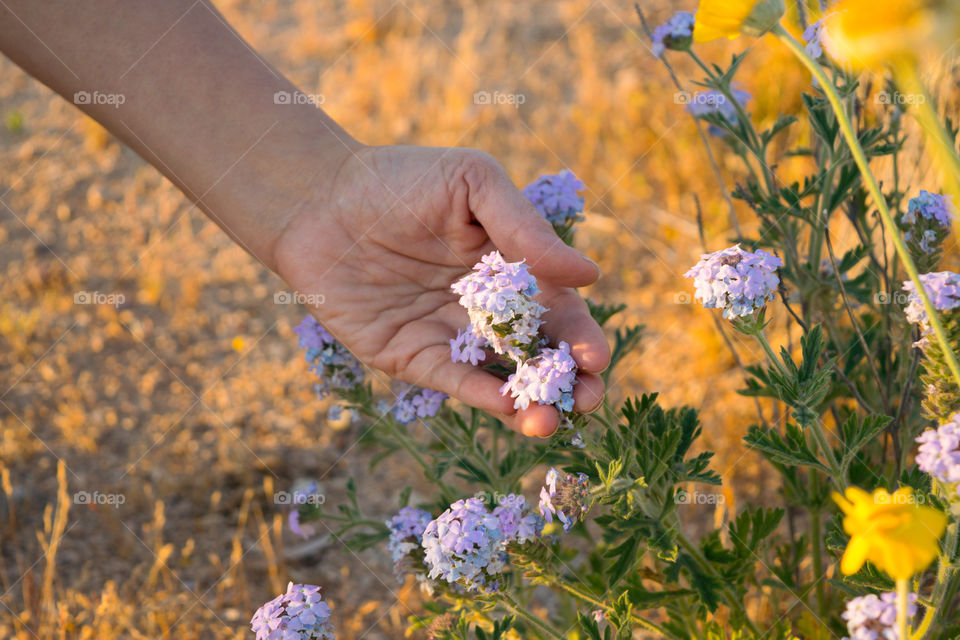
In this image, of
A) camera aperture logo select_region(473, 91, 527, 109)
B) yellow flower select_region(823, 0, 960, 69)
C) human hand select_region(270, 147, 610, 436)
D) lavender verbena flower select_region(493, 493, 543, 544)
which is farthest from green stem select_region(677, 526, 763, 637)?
camera aperture logo select_region(473, 91, 527, 109)

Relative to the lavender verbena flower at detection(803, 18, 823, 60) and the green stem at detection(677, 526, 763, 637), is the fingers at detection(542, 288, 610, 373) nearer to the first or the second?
the green stem at detection(677, 526, 763, 637)

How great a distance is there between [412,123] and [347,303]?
11.9 feet

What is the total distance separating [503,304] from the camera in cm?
160

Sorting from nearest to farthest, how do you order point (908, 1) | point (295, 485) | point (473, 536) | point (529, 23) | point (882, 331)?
point (908, 1) → point (473, 536) → point (882, 331) → point (295, 485) → point (529, 23)

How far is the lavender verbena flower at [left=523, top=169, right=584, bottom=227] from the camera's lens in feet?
7.24

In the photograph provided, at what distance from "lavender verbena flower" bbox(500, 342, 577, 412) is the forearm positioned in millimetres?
1104

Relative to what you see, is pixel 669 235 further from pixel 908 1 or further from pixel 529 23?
pixel 908 1

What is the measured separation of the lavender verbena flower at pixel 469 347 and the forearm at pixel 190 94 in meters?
0.85

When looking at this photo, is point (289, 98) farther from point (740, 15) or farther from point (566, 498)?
point (740, 15)

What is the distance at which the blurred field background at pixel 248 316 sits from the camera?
3062 mm

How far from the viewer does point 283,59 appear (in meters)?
6.72

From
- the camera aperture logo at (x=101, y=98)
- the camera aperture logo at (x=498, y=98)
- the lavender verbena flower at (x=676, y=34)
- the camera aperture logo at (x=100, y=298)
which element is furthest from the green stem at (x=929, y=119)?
the camera aperture logo at (x=498, y=98)

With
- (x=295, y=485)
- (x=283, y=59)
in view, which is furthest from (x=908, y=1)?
(x=283, y=59)

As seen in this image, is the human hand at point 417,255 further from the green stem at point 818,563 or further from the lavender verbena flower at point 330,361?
the green stem at point 818,563
